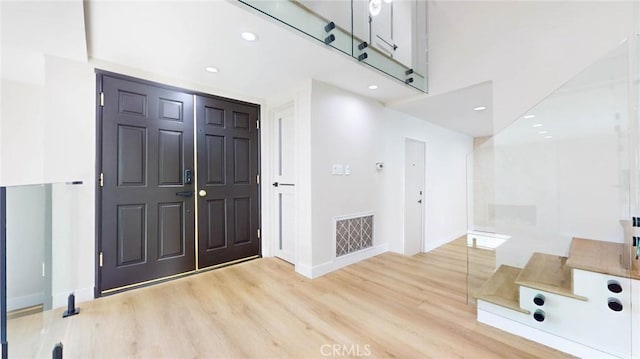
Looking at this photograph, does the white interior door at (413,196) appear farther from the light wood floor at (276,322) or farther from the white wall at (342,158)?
the light wood floor at (276,322)

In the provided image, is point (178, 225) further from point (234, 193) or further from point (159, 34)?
point (159, 34)

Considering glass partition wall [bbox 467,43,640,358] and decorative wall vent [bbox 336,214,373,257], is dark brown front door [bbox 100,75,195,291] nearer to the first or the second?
decorative wall vent [bbox 336,214,373,257]

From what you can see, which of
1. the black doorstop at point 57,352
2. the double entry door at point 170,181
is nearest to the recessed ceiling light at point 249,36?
the double entry door at point 170,181

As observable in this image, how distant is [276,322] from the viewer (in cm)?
200

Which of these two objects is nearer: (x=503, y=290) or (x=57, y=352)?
(x=57, y=352)

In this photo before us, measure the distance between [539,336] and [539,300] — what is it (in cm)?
25

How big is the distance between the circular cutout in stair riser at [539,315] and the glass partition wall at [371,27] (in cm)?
262

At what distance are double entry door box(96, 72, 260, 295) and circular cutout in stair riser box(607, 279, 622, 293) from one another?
3.39 metres

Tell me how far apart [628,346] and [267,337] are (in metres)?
2.34

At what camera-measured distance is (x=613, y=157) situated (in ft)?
6.88

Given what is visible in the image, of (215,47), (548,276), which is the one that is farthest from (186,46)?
(548,276)

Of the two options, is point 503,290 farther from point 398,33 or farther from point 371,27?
point 398,33

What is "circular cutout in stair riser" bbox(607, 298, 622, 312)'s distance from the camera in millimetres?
1565

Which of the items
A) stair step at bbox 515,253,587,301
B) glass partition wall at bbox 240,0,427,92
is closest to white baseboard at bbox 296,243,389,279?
stair step at bbox 515,253,587,301
